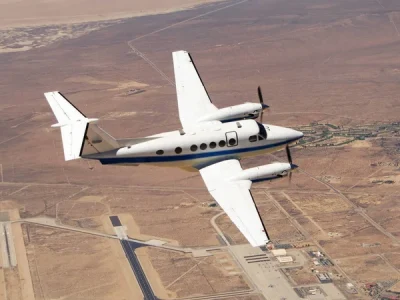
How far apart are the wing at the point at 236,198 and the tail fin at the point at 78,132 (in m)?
10.6

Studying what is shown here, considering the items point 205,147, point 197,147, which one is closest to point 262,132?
point 205,147

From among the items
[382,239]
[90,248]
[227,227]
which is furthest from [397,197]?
[90,248]

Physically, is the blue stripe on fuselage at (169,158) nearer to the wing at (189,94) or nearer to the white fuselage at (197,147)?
the white fuselage at (197,147)

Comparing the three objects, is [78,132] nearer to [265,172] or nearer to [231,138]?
[231,138]

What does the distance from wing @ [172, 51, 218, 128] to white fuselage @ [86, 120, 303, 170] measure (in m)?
6.22

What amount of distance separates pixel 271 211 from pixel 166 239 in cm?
2268

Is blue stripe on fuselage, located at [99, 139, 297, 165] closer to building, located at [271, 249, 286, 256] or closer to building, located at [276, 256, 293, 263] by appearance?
building, located at [276, 256, 293, 263]

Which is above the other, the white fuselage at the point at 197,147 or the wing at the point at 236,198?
the white fuselage at the point at 197,147

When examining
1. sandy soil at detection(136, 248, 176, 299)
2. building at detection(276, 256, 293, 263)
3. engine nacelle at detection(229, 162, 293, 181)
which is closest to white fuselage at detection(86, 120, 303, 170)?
engine nacelle at detection(229, 162, 293, 181)

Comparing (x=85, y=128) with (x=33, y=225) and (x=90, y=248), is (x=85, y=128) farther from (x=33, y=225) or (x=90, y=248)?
(x=33, y=225)

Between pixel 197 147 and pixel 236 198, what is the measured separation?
7.36 metres

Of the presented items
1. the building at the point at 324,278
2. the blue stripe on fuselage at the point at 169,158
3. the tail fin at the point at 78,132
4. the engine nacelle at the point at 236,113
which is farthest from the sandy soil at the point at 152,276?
the tail fin at the point at 78,132

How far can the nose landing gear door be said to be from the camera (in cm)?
9375

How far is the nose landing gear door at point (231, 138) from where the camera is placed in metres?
93.8
